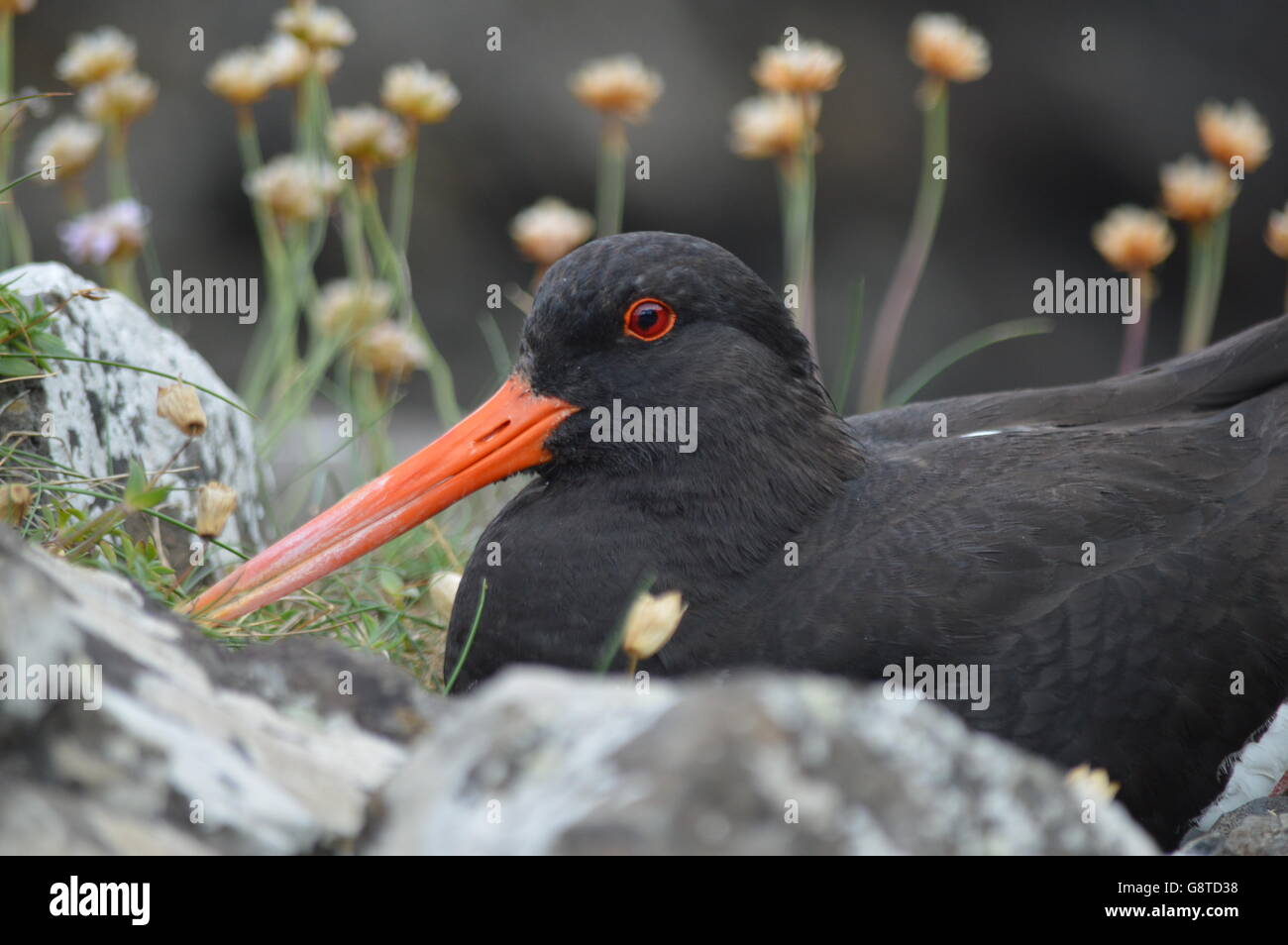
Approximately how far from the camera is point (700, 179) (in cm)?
817

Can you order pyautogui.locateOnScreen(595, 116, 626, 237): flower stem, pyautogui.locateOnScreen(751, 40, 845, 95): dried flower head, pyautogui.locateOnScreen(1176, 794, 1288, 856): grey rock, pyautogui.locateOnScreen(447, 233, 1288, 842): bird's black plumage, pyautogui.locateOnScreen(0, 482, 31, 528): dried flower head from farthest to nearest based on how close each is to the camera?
pyautogui.locateOnScreen(595, 116, 626, 237): flower stem → pyautogui.locateOnScreen(751, 40, 845, 95): dried flower head → pyautogui.locateOnScreen(447, 233, 1288, 842): bird's black plumage → pyautogui.locateOnScreen(0, 482, 31, 528): dried flower head → pyautogui.locateOnScreen(1176, 794, 1288, 856): grey rock

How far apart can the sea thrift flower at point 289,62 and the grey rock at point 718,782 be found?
3651 millimetres

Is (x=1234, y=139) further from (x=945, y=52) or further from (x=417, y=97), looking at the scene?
(x=417, y=97)

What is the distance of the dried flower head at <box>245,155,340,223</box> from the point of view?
16.3 feet

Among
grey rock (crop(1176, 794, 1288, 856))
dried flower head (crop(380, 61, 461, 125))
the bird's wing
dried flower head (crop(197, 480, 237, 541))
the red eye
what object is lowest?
grey rock (crop(1176, 794, 1288, 856))

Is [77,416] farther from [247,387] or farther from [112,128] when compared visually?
[112,128]

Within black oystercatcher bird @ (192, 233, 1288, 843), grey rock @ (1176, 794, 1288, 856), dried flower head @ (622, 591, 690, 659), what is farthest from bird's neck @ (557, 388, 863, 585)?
grey rock @ (1176, 794, 1288, 856)

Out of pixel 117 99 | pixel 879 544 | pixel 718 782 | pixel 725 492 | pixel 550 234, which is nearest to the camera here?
pixel 718 782

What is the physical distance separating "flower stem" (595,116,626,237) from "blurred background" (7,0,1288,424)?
0.11 m

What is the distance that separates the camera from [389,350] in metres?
5.07

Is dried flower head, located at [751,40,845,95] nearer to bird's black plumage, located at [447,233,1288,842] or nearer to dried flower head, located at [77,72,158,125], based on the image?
bird's black plumage, located at [447,233,1288,842]

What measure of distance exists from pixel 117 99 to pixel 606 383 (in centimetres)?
256

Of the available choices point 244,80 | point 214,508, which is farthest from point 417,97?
point 214,508

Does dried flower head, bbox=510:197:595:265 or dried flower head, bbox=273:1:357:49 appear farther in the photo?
dried flower head, bbox=510:197:595:265
